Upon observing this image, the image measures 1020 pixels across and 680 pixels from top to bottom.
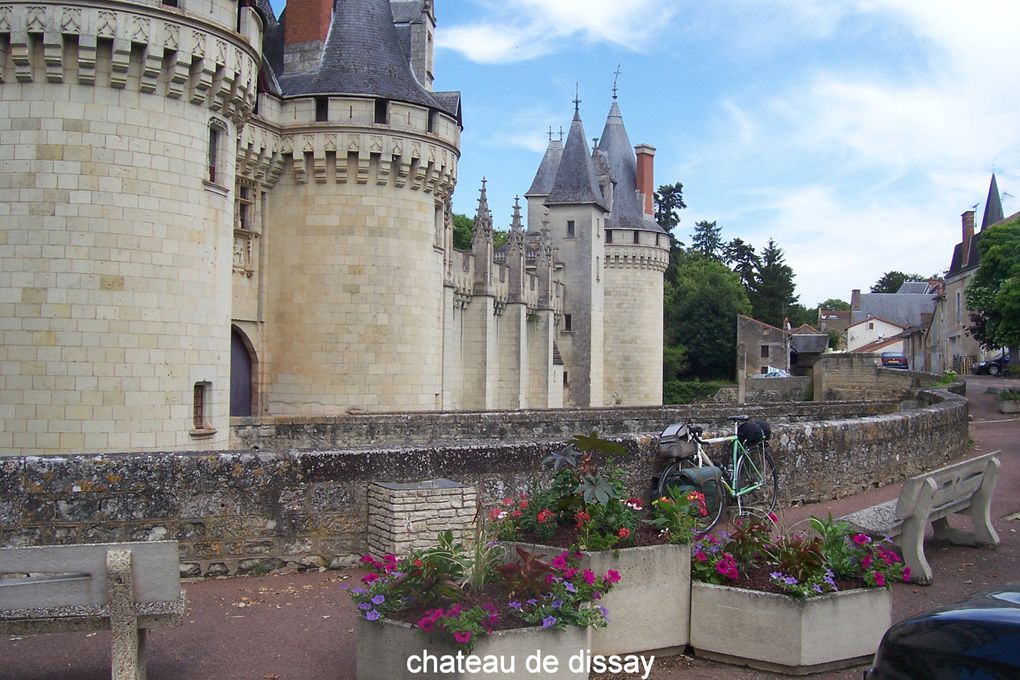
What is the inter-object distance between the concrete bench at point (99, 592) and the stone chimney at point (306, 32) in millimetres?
17095

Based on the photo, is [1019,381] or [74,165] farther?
[1019,381]

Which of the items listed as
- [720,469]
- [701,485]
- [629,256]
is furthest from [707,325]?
[701,485]

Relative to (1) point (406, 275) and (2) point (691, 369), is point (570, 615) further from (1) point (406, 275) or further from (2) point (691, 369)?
(2) point (691, 369)

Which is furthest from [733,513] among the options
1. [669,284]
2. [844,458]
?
[669,284]

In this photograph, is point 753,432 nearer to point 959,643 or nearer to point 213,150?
point 959,643

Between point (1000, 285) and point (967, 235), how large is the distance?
Answer: 98.2 feet

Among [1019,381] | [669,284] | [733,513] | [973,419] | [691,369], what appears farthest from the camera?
[669,284]

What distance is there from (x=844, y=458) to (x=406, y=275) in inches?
434

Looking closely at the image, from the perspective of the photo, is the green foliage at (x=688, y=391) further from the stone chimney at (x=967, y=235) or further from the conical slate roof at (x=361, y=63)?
the conical slate roof at (x=361, y=63)

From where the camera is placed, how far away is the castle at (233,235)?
39.6 feet

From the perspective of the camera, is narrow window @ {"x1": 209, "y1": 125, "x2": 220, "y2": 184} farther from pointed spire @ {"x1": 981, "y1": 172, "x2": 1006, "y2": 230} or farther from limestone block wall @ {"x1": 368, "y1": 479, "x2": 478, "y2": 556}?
pointed spire @ {"x1": 981, "y1": 172, "x2": 1006, "y2": 230}

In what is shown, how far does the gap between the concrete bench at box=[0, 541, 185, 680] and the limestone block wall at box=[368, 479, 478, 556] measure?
247 centimetres

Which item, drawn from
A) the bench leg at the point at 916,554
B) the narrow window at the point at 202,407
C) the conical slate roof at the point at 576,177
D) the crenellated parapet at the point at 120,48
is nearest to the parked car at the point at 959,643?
the bench leg at the point at 916,554

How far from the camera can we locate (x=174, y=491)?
7078 mm
